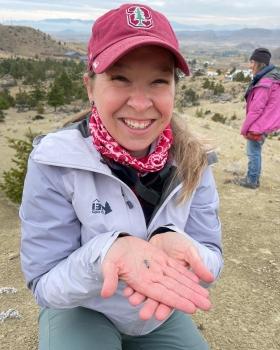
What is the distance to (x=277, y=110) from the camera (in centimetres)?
636

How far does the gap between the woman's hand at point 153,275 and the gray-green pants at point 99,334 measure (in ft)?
1.56

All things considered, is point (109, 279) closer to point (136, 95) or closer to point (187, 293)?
point (187, 293)

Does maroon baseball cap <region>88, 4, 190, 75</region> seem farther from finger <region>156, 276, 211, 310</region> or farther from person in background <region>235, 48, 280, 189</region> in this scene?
person in background <region>235, 48, 280, 189</region>

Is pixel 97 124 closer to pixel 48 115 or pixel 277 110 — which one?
pixel 277 110

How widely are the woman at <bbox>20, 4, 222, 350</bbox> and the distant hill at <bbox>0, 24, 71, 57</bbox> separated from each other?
3799 inches

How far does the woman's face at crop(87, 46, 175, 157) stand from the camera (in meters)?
1.76

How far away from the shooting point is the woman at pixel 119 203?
5.47ft

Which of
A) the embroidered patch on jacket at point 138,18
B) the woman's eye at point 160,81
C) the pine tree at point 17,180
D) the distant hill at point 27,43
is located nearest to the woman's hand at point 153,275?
the woman's eye at point 160,81

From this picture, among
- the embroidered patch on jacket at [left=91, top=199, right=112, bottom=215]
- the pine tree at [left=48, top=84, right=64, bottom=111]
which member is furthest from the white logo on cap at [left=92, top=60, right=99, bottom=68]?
the pine tree at [left=48, top=84, right=64, bottom=111]

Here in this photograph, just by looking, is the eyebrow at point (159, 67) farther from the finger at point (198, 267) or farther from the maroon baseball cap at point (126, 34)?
the finger at point (198, 267)

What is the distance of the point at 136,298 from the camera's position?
1.52 meters

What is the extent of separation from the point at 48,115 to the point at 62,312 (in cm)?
2276

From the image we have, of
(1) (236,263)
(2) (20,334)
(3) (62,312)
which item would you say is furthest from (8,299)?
(1) (236,263)

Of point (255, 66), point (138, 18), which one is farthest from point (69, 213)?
point (255, 66)
